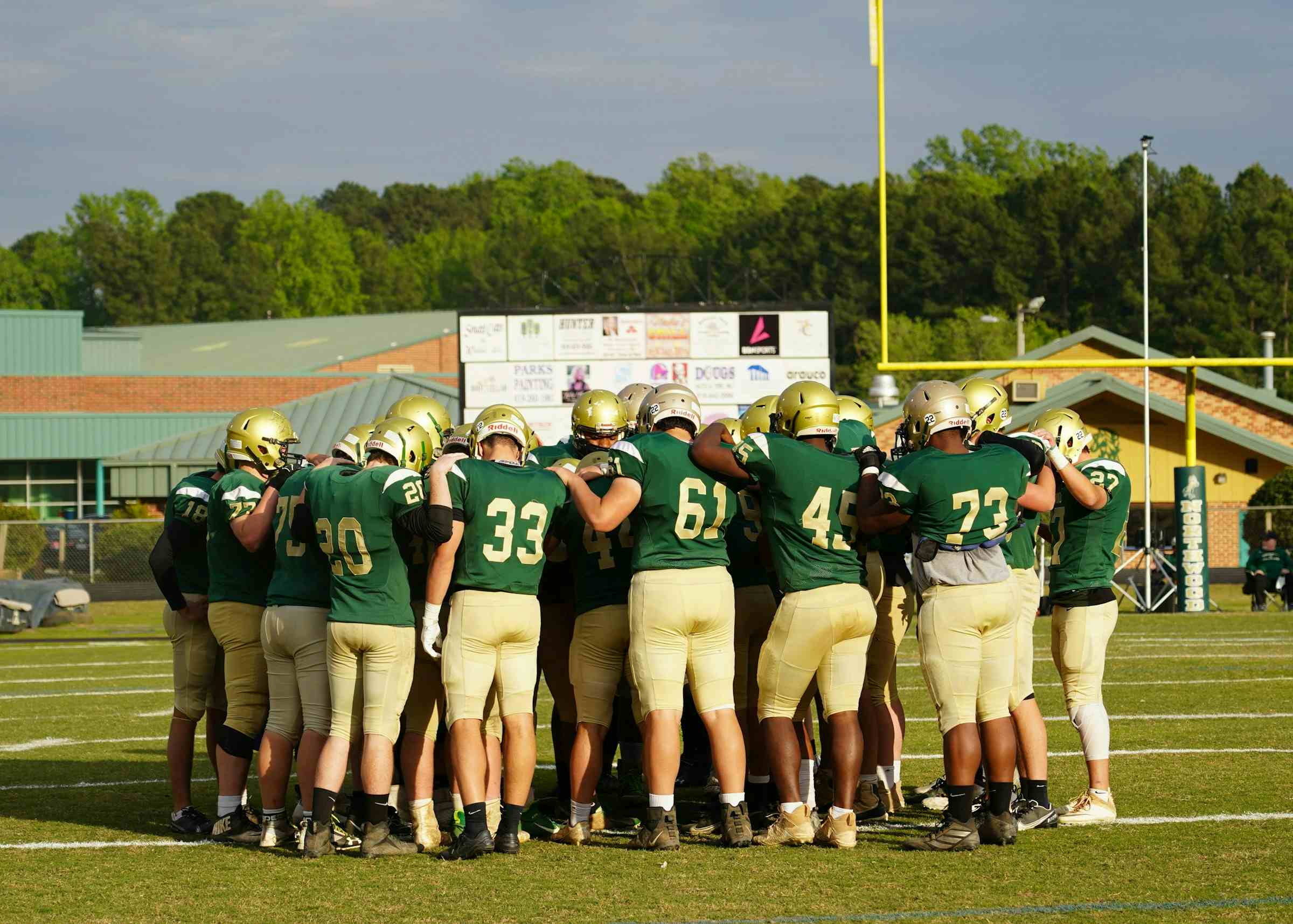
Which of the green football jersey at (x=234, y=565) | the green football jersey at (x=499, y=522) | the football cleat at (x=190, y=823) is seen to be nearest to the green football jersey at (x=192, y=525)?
the green football jersey at (x=234, y=565)

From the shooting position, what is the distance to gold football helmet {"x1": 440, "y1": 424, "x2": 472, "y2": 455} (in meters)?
8.21

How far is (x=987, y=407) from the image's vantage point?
8109mm

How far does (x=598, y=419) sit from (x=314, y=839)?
93.3 inches

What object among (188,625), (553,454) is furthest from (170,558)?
(553,454)

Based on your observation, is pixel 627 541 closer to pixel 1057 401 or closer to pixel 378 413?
pixel 1057 401

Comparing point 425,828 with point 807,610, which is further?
point 425,828

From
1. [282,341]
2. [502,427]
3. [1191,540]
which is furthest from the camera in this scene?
[282,341]

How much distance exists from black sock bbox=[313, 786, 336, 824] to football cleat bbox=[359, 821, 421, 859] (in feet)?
0.59

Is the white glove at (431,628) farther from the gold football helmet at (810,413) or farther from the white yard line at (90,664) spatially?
the white yard line at (90,664)

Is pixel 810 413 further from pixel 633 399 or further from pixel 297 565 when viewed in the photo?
pixel 297 565

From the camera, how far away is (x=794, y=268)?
67875mm

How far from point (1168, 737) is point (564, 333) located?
57.4 ft

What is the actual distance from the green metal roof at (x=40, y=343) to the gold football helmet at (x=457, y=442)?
39.8m

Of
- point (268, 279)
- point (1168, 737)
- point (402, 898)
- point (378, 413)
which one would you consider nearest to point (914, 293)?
point (378, 413)
